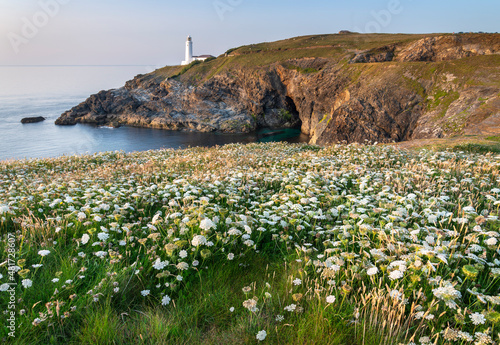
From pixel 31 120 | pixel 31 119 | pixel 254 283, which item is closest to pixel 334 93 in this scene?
pixel 254 283

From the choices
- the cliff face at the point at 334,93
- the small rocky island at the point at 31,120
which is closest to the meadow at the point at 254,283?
the cliff face at the point at 334,93

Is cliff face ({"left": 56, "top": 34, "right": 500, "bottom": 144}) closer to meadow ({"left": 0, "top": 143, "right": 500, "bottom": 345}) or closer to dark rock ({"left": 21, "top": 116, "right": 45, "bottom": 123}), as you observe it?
dark rock ({"left": 21, "top": 116, "right": 45, "bottom": 123})

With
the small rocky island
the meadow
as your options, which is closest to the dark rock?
the small rocky island

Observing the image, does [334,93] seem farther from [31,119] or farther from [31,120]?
[31,120]

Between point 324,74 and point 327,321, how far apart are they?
85645mm

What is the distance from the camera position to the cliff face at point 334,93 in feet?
150

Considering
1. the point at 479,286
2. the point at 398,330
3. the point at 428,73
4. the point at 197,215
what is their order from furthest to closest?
A: the point at 428,73, the point at 197,215, the point at 479,286, the point at 398,330

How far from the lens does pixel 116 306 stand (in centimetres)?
353

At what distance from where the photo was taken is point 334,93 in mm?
75188

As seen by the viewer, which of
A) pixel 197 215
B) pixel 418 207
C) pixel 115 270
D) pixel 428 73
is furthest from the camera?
pixel 428 73

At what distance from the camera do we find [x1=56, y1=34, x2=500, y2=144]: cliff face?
150 ft

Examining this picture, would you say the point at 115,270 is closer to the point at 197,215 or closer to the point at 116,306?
the point at 116,306

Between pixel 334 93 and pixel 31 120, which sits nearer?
pixel 334 93

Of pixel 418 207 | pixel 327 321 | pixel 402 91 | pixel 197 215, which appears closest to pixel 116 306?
pixel 197 215
